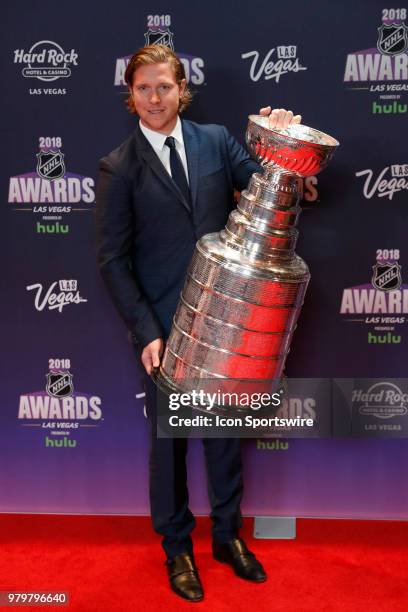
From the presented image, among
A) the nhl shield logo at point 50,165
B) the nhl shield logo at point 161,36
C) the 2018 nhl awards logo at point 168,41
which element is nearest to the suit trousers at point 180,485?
the nhl shield logo at point 50,165

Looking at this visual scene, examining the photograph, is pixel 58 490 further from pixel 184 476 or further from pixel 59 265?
pixel 59 265

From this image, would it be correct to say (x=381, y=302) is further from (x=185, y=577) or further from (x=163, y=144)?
(x=185, y=577)

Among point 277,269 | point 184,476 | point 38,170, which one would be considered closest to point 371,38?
point 277,269

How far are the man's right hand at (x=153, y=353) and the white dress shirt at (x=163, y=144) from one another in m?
0.61

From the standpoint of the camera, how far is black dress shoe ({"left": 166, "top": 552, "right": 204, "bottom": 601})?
259 cm

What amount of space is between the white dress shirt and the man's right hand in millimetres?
611

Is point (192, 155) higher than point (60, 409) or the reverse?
higher

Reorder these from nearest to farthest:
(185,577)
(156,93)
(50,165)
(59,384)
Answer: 1. (156,93)
2. (185,577)
3. (50,165)
4. (59,384)

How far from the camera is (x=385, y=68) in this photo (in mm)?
2715

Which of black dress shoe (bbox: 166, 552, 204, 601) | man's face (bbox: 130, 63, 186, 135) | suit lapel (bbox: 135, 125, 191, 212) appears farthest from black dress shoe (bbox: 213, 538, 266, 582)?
man's face (bbox: 130, 63, 186, 135)

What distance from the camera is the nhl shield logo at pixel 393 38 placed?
8.81 ft

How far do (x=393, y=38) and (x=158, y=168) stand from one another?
1090 millimetres

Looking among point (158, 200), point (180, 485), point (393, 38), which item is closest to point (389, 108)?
point (393, 38)

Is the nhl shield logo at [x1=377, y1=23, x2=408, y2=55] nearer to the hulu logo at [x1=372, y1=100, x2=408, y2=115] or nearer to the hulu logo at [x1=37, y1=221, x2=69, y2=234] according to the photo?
the hulu logo at [x1=372, y1=100, x2=408, y2=115]
